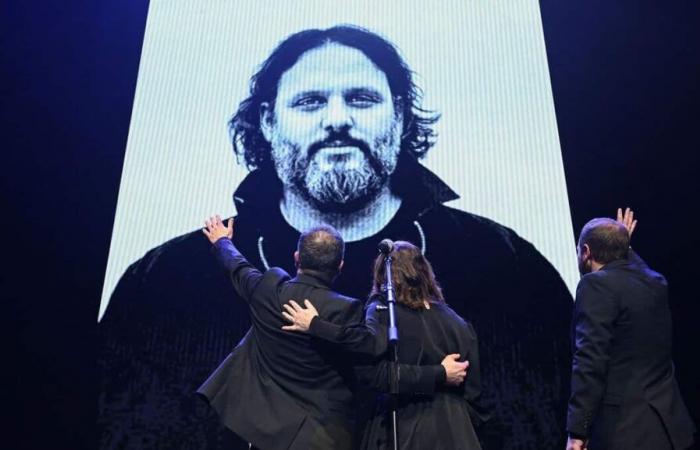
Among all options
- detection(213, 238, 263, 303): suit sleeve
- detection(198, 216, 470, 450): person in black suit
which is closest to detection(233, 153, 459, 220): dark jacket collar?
detection(213, 238, 263, 303): suit sleeve

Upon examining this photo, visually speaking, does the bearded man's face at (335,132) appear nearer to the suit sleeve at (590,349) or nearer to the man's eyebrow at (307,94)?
the man's eyebrow at (307,94)

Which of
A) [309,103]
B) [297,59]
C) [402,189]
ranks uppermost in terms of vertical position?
[297,59]

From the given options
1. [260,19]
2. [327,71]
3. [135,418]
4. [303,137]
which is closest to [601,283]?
[303,137]

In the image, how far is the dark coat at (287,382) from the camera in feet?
6.59

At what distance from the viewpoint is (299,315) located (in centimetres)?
197

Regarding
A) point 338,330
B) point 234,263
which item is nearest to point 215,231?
point 234,263

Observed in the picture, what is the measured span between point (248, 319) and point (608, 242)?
1.83 meters

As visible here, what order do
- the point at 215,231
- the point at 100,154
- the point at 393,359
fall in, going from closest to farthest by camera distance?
the point at 393,359, the point at 215,231, the point at 100,154

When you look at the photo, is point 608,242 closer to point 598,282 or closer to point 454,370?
point 598,282

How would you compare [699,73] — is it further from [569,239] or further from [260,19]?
[260,19]

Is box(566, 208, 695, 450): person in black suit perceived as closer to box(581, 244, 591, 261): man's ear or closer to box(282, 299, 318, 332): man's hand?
box(581, 244, 591, 261): man's ear

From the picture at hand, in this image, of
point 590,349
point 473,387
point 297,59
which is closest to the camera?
point 590,349

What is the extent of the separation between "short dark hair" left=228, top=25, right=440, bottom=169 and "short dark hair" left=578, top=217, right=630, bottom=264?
4.28 feet

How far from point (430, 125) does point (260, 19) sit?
50.2 inches
